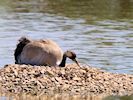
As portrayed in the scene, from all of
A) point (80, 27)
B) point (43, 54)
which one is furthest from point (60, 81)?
point (80, 27)

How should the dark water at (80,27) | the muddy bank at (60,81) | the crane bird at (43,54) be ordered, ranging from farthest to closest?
the dark water at (80,27) → the crane bird at (43,54) → the muddy bank at (60,81)

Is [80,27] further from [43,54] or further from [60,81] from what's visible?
[60,81]

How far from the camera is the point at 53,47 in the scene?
1658 centimetres

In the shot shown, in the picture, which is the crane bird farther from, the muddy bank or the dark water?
the dark water

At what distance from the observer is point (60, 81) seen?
1518 centimetres

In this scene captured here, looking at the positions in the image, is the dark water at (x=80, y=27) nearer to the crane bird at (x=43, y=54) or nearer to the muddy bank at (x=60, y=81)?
the crane bird at (x=43, y=54)

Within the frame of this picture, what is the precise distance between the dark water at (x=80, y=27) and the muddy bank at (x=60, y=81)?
85.1 inches

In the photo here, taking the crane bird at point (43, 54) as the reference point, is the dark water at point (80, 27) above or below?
below

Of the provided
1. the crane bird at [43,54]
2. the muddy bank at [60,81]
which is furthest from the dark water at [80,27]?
the muddy bank at [60,81]

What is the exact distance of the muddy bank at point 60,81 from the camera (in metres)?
15.0

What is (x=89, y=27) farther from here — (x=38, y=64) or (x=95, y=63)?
(x=38, y=64)

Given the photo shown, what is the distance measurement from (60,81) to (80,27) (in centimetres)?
1263

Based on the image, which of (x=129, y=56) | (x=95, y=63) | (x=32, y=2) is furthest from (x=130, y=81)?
(x=32, y=2)

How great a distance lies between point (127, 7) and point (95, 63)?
17.3 m
